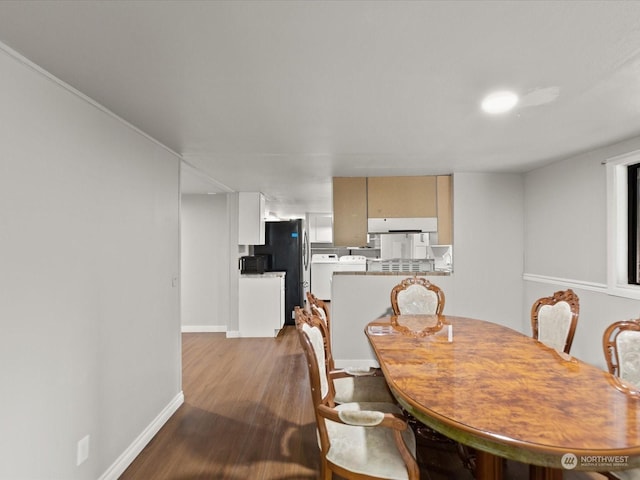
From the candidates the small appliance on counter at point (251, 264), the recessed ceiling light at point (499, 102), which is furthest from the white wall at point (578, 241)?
the small appliance on counter at point (251, 264)

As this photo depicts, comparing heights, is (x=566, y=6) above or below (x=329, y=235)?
above

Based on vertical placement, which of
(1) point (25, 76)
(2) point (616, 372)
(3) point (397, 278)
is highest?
(1) point (25, 76)

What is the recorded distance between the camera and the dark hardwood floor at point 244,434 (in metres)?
2.23

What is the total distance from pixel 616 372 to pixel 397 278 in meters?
2.46

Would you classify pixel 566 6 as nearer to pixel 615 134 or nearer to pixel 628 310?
pixel 615 134

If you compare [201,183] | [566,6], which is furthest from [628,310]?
[201,183]

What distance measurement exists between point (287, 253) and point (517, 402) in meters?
5.07

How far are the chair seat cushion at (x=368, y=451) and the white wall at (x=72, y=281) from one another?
1.30m

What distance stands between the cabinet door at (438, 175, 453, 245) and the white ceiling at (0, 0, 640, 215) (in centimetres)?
148

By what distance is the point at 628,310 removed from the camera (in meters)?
2.81

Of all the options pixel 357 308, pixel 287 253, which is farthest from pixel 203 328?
pixel 357 308

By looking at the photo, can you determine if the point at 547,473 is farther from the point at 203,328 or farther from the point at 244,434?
the point at 203,328

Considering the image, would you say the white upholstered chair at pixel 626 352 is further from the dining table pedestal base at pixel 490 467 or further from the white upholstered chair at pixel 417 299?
the white upholstered chair at pixel 417 299

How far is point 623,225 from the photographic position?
298 centimetres
